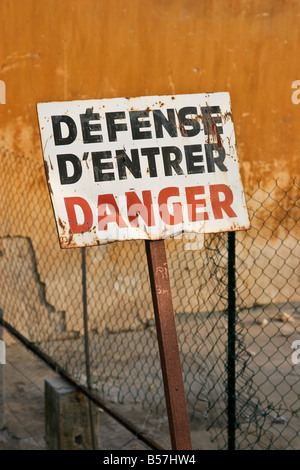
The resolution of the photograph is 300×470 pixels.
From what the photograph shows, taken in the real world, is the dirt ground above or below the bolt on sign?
below

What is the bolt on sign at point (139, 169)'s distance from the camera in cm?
276

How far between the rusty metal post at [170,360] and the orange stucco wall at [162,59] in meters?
3.43

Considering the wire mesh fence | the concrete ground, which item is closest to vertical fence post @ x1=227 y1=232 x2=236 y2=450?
the concrete ground

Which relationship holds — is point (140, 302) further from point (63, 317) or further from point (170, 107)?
point (170, 107)

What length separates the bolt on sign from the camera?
2762 mm

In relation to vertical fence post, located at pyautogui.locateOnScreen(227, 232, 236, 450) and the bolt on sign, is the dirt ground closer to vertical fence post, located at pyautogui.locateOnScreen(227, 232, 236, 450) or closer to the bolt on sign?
vertical fence post, located at pyautogui.locateOnScreen(227, 232, 236, 450)

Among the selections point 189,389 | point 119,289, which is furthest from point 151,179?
point 119,289

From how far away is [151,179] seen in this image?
2.83 meters

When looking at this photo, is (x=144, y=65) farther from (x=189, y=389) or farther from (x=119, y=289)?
(x=189, y=389)

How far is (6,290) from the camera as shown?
6230mm

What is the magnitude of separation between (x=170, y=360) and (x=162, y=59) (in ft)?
12.7
